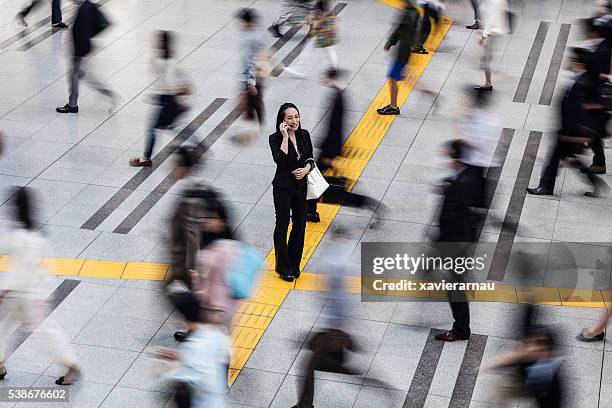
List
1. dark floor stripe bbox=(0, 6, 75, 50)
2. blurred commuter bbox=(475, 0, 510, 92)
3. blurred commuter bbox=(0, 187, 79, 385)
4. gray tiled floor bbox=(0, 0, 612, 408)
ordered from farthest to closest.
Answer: dark floor stripe bbox=(0, 6, 75, 50) < blurred commuter bbox=(475, 0, 510, 92) < gray tiled floor bbox=(0, 0, 612, 408) < blurred commuter bbox=(0, 187, 79, 385)

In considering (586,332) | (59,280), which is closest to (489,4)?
(586,332)

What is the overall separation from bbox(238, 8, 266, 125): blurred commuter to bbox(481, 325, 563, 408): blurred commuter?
22.5ft

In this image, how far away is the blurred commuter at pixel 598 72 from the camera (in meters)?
11.1

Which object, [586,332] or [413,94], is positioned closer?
[586,332]

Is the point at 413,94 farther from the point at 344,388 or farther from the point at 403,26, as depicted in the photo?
the point at 344,388

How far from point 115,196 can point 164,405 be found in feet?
12.9

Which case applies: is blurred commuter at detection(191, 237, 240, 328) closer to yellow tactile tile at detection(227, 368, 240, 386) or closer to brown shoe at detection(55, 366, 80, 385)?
yellow tactile tile at detection(227, 368, 240, 386)

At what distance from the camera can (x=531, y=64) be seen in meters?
15.2

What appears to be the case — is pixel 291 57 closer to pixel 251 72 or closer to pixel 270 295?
pixel 251 72

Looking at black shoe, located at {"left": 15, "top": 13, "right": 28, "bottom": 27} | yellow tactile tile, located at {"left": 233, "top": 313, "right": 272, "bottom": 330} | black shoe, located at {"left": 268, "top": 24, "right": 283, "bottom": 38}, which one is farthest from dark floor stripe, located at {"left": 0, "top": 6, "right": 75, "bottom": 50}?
yellow tactile tile, located at {"left": 233, "top": 313, "right": 272, "bottom": 330}

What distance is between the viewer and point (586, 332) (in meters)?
8.83

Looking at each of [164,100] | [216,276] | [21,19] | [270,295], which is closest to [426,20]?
[164,100]

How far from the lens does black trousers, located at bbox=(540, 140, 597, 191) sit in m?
11.1

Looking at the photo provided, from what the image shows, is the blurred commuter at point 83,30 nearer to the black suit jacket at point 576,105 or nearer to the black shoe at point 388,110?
the black shoe at point 388,110
